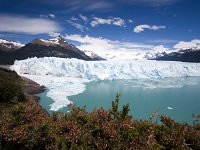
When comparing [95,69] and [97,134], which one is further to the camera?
[95,69]

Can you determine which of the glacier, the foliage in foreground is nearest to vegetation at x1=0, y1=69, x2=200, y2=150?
the foliage in foreground

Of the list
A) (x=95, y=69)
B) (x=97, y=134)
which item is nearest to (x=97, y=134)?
(x=97, y=134)

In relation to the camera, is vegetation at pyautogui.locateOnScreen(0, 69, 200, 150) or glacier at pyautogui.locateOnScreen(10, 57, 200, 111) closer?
vegetation at pyautogui.locateOnScreen(0, 69, 200, 150)

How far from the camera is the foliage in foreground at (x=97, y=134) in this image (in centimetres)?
584

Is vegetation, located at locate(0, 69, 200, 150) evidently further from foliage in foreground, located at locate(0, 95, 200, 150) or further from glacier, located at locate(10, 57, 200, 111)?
glacier, located at locate(10, 57, 200, 111)

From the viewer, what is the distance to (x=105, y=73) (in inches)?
2990

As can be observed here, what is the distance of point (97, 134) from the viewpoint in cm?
639

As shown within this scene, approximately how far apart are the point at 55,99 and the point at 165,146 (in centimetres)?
3679

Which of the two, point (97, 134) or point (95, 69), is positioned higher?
point (97, 134)

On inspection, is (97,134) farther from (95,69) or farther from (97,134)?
(95,69)

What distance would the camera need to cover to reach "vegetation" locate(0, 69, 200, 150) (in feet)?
19.2

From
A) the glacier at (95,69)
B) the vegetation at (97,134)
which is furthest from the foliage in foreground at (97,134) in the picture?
the glacier at (95,69)

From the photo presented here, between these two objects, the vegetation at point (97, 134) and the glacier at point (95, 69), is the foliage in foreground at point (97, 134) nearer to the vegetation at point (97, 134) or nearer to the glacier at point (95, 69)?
the vegetation at point (97, 134)

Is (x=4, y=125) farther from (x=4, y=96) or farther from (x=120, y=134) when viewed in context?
(x=4, y=96)
